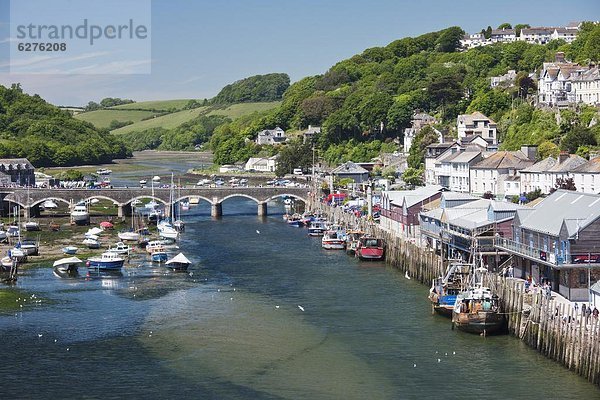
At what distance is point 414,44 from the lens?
198 m

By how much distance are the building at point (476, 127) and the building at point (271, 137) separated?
6925cm

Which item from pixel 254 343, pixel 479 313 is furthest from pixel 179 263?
pixel 479 313

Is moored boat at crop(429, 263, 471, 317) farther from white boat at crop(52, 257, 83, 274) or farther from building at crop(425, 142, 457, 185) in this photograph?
building at crop(425, 142, 457, 185)

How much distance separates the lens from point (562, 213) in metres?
50.2

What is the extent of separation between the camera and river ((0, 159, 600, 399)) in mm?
39375

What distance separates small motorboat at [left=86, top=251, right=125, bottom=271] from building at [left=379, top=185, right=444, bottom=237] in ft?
70.0

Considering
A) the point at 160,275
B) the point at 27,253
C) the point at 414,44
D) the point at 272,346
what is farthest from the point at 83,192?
the point at 414,44

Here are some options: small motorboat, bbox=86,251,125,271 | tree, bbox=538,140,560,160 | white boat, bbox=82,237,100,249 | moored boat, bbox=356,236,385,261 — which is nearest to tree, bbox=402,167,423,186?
tree, bbox=538,140,560,160

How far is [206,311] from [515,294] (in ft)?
58.2

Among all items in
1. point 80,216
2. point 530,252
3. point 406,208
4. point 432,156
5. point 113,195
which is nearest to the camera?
point 530,252

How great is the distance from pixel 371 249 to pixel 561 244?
2564 cm

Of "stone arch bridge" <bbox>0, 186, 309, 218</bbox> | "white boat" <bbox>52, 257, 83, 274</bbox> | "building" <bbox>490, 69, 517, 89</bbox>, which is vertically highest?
"building" <bbox>490, 69, 517, 89</bbox>

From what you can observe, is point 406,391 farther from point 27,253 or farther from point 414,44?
point 414,44

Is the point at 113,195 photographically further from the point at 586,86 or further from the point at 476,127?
the point at 586,86
